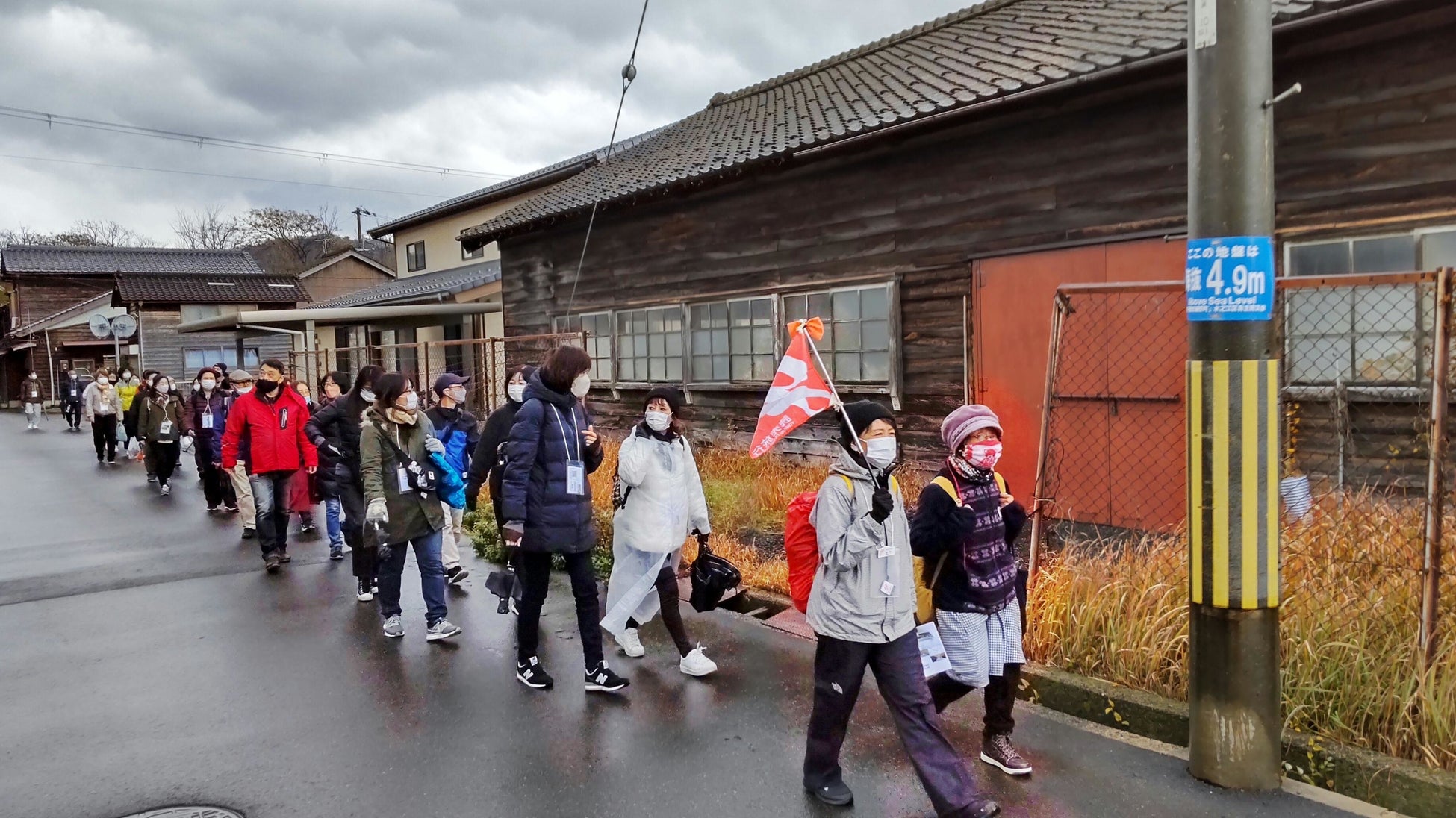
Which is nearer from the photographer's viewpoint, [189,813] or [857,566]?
[857,566]

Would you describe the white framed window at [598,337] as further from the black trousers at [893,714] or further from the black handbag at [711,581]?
the black trousers at [893,714]

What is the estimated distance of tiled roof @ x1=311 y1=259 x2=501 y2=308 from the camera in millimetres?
19953

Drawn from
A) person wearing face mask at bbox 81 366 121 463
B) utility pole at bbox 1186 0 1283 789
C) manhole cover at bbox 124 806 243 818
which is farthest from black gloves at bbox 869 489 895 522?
person wearing face mask at bbox 81 366 121 463

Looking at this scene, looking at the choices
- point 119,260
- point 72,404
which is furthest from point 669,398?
point 119,260

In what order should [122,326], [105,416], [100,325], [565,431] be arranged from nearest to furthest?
1. [565,431]
2. [105,416]
3. [122,326]
4. [100,325]

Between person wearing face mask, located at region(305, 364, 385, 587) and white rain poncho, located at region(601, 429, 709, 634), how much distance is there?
92.9 inches

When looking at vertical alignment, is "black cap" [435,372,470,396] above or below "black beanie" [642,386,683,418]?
above

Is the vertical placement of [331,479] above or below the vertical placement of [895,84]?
below

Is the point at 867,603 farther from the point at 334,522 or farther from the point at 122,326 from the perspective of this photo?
the point at 122,326

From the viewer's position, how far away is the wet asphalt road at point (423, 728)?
353 centimetres

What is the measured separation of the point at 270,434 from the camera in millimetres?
7914

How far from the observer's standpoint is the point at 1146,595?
4.43m

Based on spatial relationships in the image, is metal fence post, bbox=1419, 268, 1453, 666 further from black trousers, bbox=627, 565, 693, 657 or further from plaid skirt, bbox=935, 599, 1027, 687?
black trousers, bbox=627, 565, 693, 657

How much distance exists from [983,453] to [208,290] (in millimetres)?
36967
